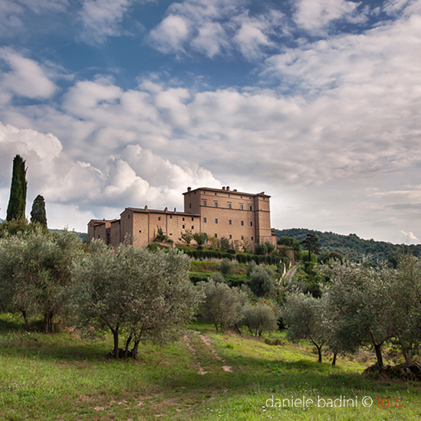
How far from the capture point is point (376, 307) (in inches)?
532

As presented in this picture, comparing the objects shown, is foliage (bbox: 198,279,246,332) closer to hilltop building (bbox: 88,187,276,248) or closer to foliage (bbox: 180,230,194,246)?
hilltop building (bbox: 88,187,276,248)

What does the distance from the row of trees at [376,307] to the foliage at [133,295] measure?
22.6 ft

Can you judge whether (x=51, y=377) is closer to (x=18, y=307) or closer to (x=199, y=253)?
Answer: (x=18, y=307)

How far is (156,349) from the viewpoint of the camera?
19828 mm

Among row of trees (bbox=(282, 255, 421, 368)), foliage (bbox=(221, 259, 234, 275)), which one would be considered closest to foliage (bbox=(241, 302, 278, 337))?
row of trees (bbox=(282, 255, 421, 368))

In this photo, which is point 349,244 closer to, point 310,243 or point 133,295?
point 310,243

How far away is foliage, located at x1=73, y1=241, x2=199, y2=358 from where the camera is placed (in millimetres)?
14992

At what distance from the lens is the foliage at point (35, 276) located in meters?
18.0

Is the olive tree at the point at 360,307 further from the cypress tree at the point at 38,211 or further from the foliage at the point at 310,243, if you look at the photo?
the foliage at the point at 310,243

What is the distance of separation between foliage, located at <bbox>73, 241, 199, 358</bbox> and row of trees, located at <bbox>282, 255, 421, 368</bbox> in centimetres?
688

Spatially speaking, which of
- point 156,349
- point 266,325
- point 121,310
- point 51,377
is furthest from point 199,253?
point 51,377

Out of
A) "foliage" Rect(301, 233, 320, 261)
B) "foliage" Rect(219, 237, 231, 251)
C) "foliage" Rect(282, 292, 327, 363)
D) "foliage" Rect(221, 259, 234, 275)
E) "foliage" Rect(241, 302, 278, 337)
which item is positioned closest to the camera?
"foliage" Rect(282, 292, 327, 363)

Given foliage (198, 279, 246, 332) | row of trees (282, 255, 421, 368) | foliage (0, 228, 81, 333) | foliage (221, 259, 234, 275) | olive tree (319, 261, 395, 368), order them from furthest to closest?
foliage (221, 259, 234, 275) < foliage (198, 279, 246, 332) < foliage (0, 228, 81, 333) < olive tree (319, 261, 395, 368) < row of trees (282, 255, 421, 368)

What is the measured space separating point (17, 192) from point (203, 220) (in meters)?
34.0
